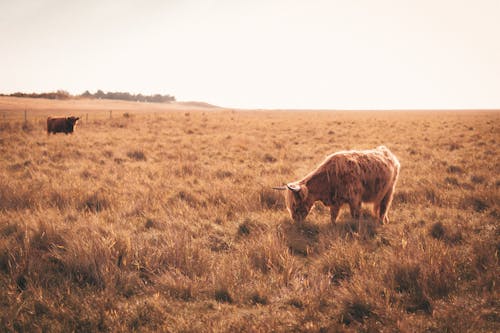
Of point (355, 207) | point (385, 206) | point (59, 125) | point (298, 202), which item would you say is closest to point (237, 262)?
point (298, 202)

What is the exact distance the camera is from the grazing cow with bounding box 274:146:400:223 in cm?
480

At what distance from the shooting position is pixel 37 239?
→ 4.07m

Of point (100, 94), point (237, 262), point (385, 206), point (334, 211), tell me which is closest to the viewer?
point (237, 262)

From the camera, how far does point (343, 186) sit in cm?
480

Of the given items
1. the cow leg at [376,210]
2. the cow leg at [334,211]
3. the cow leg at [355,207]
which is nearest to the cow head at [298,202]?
the cow leg at [334,211]

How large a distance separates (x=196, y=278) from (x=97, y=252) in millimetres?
1410

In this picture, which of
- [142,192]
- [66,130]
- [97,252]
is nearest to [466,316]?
[97,252]

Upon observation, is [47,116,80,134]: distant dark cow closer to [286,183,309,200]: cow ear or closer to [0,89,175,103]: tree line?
[286,183,309,200]: cow ear

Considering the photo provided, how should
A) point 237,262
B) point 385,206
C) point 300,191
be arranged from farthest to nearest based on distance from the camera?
point 385,206
point 300,191
point 237,262

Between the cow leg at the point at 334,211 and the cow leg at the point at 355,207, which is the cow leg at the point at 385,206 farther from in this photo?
the cow leg at the point at 334,211

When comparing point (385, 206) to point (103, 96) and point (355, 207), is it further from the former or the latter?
point (103, 96)

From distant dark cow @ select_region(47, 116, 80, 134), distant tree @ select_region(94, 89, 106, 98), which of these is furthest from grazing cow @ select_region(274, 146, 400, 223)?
distant tree @ select_region(94, 89, 106, 98)

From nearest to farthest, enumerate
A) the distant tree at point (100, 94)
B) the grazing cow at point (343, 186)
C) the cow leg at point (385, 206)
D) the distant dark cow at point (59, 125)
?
1. the grazing cow at point (343, 186)
2. the cow leg at point (385, 206)
3. the distant dark cow at point (59, 125)
4. the distant tree at point (100, 94)

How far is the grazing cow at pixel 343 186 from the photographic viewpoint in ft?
15.8
